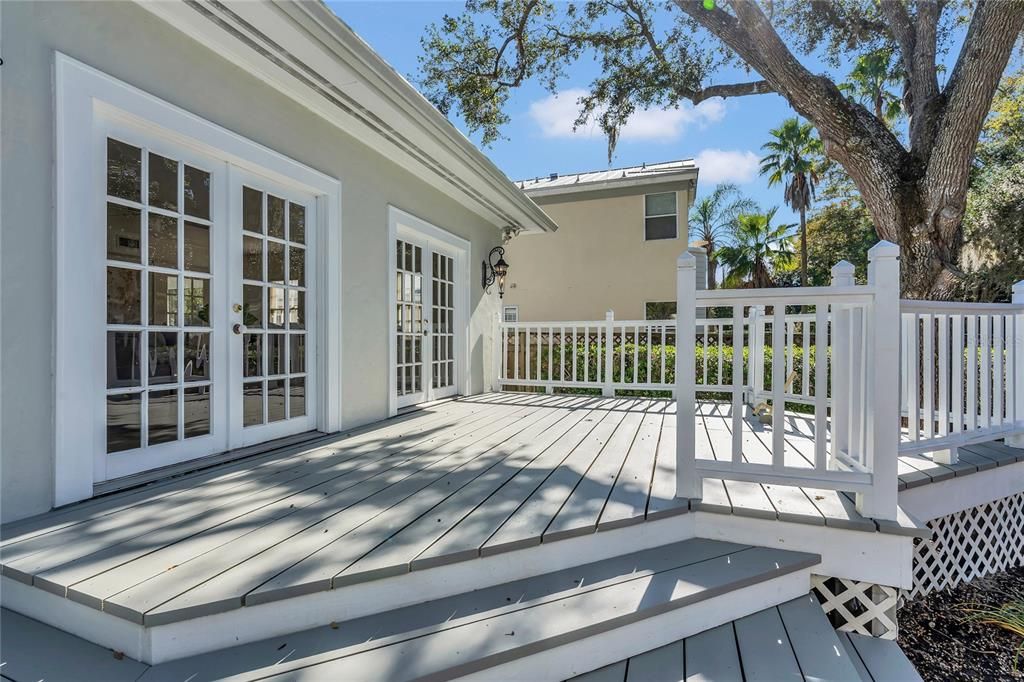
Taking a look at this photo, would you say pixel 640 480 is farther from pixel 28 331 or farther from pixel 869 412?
pixel 28 331

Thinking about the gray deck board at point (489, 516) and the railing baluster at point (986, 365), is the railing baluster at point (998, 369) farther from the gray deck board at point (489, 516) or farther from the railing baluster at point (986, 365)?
the gray deck board at point (489, 516)

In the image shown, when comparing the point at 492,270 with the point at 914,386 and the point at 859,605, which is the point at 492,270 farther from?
the point at 859,605

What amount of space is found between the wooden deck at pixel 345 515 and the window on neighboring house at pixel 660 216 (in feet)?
25.5

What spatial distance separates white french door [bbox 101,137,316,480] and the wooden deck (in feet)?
1.02

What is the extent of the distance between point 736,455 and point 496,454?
4.64 ft

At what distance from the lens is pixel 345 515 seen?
1.89m

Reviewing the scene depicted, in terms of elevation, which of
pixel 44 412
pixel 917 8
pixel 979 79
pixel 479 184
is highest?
pixel 917 8

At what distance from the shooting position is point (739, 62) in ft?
20.3

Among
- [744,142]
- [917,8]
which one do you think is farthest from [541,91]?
[744,142]

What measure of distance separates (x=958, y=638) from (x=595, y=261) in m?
9.08

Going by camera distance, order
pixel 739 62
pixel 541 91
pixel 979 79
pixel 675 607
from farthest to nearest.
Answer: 1. pixel 541 91
2. pixel 739 62
3. pixel 979 79
4. pixel 675 607

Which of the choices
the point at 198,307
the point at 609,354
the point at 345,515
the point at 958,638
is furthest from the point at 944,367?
the point at 198,307

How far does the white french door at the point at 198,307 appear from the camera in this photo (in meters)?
2.29

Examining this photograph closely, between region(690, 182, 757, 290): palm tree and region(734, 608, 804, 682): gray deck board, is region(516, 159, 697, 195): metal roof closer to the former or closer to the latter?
region(690, 182, 757, 290): palm tree
